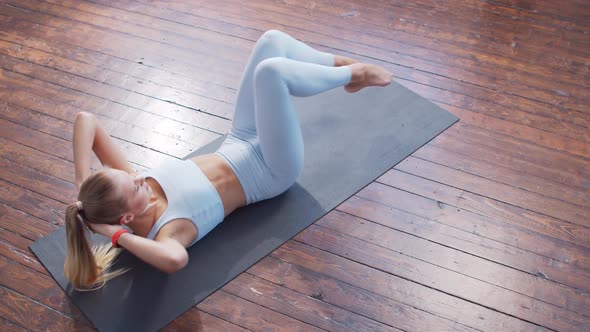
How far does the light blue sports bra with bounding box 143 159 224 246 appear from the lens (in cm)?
190

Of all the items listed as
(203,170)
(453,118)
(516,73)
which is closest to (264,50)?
(203,170)

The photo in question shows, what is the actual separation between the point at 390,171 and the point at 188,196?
0.91 metres

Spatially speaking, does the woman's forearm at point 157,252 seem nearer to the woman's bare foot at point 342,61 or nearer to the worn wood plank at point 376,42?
the woman's bare foot at point 342,61

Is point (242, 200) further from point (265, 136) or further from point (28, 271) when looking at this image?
point (28, 271)

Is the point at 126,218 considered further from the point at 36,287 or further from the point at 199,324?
the point at 36,287

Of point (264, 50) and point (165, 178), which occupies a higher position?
point (264, 50)

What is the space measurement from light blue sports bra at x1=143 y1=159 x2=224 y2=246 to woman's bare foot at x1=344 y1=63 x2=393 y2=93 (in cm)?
70

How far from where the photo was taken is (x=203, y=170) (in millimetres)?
2035

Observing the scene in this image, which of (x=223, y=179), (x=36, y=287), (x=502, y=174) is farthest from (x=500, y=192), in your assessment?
(x=36, y=287)

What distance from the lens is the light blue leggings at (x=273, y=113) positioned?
198 cm

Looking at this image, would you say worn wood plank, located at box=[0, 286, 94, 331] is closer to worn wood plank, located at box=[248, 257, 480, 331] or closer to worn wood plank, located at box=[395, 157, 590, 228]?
worn wood plank, located at box=[248, 257, 480, 331]

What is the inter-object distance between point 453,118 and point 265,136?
3.40 feet

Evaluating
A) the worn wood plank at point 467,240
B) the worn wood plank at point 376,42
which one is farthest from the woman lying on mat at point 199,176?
the worn wood plank at point 376,42

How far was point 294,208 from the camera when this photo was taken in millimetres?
2236
